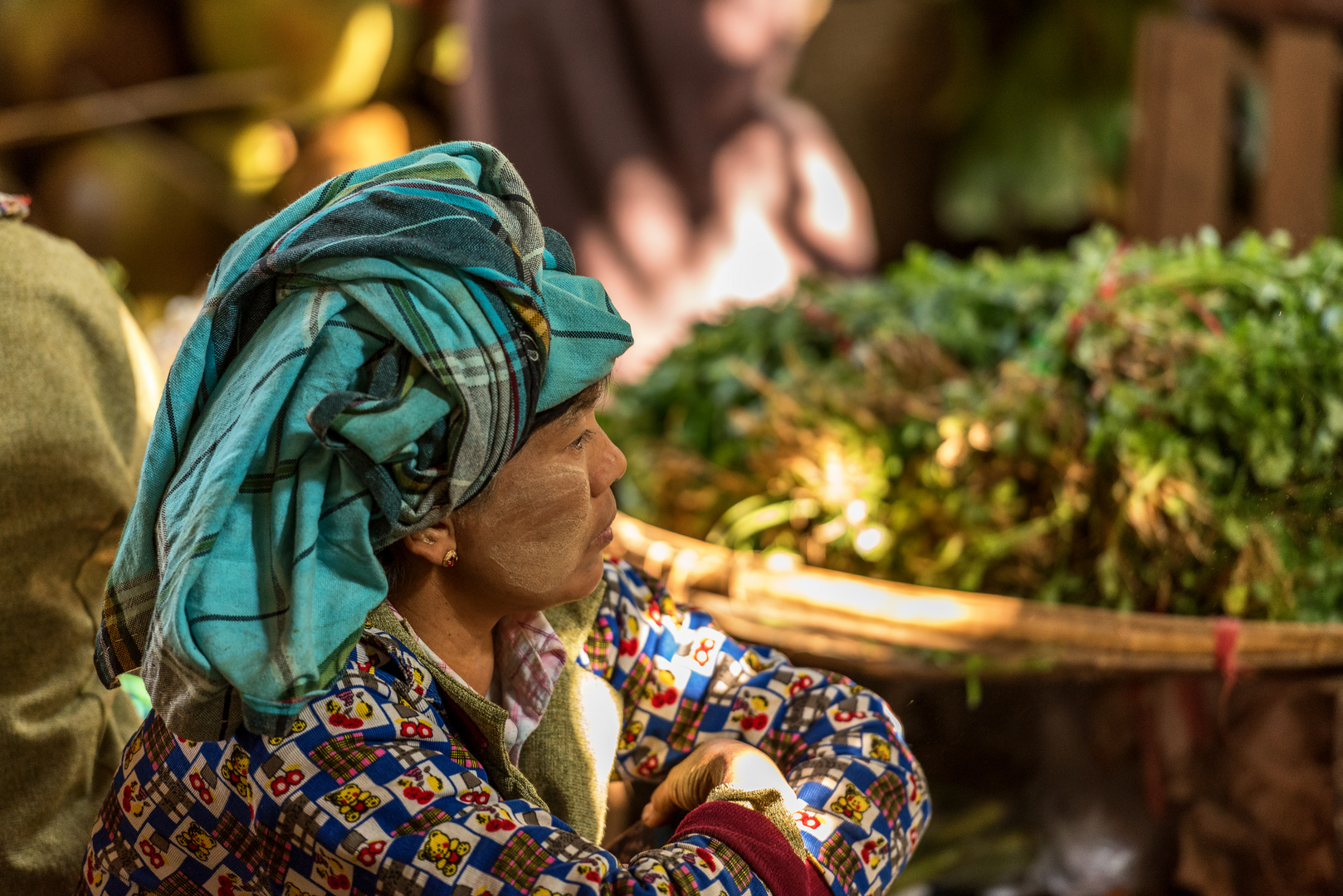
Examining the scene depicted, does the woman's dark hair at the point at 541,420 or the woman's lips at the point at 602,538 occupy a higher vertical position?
the woman's dark hair at the point at 541,420

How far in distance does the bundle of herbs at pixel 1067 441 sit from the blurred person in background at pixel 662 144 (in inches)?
36.6

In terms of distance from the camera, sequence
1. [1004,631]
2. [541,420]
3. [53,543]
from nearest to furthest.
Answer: [541,420] < [53,543] < [1004,631]

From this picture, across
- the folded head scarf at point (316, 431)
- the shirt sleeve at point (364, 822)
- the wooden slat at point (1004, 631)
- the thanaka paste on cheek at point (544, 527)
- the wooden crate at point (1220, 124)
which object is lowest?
the wooden slat at point (1004, 631)

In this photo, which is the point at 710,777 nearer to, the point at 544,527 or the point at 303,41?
the point at 544,527

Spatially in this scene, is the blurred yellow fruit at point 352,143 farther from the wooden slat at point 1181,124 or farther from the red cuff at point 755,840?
the red cuff at point 755,840

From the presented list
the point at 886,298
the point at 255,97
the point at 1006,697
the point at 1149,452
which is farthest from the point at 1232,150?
the point at 255,97

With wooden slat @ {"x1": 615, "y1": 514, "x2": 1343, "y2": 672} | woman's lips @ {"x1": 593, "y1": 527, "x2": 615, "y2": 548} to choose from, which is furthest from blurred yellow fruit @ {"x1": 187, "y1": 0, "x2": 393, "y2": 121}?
woman's lips @ {"x1": 593, "y1": 527, "x2": 615, "y2": 548}

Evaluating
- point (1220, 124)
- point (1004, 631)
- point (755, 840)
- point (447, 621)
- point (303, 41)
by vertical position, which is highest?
point (303, 41)

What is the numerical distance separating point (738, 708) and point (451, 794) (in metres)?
0.34

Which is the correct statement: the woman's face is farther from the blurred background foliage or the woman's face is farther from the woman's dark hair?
the blurred background foliage

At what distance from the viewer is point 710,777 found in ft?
3.00

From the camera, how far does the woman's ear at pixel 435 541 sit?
32.4 inches

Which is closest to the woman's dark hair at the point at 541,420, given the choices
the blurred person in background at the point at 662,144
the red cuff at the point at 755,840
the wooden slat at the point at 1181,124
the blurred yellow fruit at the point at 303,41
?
the red cuff at the point at 755,840

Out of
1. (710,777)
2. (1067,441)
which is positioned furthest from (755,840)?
(1067,441)
